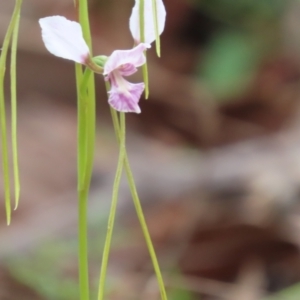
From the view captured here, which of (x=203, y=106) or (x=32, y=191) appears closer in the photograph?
(x=32, y=191)

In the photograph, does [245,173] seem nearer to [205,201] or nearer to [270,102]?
[205,201]

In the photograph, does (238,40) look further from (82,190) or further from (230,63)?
(82,190)

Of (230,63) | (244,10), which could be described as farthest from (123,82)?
(244,10)

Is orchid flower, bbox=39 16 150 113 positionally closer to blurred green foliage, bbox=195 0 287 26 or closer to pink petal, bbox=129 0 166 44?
pink petal, bbox=129 0 166 44

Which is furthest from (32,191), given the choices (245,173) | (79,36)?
(79,36)

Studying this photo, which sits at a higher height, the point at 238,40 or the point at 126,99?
the point at 126,99

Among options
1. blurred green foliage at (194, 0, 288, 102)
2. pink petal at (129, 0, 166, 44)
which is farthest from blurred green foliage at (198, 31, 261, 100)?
pink petal at (129, 0, 166, 44)

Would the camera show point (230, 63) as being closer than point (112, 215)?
No

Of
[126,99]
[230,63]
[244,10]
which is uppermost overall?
[126,99]
